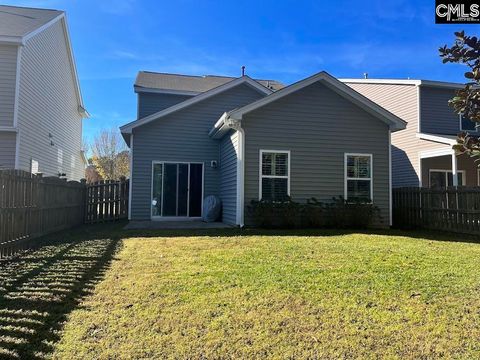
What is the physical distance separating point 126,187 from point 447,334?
41.5ft

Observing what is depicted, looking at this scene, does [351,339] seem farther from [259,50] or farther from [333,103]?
[259,50]

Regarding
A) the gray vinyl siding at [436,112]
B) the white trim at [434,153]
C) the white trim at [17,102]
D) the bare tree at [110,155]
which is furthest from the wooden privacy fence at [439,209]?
the bare tree at [110,155]

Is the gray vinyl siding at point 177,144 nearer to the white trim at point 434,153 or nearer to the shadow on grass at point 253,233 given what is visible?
the shadow on grass at point 253,233

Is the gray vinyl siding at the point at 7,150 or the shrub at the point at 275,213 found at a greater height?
the gray vinyl siding at the point at 7,150

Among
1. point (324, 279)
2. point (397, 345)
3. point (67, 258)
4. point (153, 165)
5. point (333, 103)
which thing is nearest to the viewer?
point (397, 345)

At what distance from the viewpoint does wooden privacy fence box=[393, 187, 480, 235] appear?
10531 millimetres

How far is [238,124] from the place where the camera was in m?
10.7

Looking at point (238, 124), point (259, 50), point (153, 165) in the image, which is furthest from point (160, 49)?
point (238, 124)

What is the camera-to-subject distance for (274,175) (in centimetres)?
1106

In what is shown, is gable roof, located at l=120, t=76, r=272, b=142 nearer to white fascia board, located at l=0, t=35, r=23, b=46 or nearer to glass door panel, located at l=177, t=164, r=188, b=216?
glass door panel, located at l=177, t=164, r=188, b=216

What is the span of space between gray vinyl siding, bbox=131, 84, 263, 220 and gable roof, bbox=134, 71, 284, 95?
139 inches

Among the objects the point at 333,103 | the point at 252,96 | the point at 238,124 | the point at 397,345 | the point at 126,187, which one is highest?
the point at 252,96

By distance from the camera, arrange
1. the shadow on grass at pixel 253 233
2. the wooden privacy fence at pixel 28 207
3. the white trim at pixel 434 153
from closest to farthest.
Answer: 1. the wooden privacy fence at pixel 28 207
2. the shadow on grass at pixel 253 233
3. the white trim at pixel 434 153

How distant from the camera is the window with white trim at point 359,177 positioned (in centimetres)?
1153
